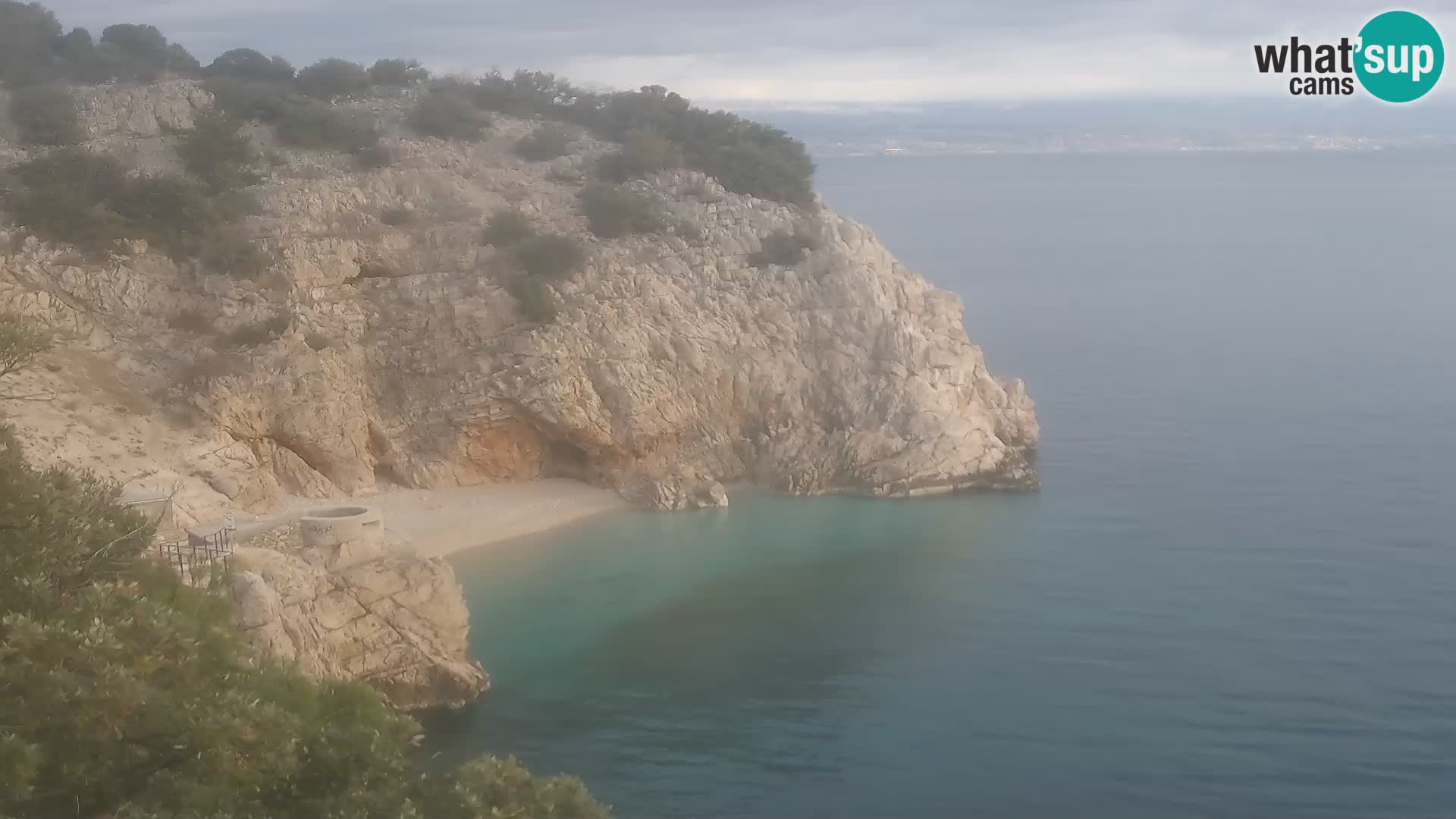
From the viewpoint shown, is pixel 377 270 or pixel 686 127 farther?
pixel 686 127

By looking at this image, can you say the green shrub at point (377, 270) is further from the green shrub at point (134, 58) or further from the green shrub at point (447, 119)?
the green shrub at point (134, 58)

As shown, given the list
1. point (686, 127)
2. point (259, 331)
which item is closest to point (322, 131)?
point (259, 331)

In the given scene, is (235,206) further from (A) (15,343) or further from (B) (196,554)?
(A) (15,343)

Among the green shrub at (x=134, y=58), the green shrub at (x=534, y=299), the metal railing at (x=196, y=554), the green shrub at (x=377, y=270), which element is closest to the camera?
the metal railing at (x=196, y=554)

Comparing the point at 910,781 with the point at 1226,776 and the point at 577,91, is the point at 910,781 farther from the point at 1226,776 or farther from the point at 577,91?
the point at 577,91

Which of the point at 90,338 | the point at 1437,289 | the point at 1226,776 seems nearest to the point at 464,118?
the point at 90,338

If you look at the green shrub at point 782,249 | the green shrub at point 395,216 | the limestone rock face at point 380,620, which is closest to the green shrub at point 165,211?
the green shrub at point 395,216
